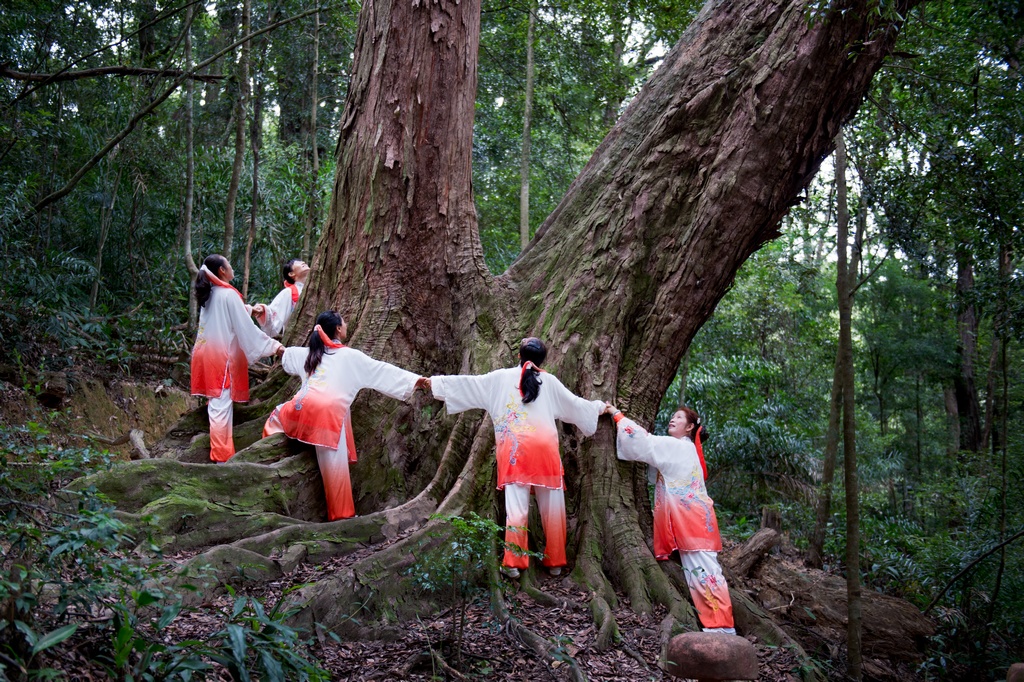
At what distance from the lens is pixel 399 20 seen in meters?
6.40

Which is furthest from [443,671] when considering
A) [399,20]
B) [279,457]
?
[399,20]

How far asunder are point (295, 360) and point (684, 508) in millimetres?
3086

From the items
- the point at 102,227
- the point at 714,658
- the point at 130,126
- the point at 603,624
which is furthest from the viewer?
the point at 102,227

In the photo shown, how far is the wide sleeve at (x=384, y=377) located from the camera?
5652mm

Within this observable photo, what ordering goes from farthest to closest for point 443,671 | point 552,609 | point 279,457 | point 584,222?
point 584,222 < point 279,457 < point 552,609 < point 443,671

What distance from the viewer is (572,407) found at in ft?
18.9

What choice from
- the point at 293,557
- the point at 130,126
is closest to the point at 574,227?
the point at 293,557

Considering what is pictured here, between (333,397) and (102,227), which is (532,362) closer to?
(333,397)

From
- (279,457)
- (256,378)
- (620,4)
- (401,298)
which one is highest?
(620,4)

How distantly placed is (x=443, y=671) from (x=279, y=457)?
2.22 metres

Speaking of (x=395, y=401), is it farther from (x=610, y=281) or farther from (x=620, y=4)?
(x=620, y=4)

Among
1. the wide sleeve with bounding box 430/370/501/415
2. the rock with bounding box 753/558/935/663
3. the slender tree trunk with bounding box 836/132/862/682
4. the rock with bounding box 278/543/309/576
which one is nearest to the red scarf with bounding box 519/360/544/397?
the wide sleeve with bounding box 430/370/501/415

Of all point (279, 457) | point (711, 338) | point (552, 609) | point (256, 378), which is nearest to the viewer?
point (552, 609)

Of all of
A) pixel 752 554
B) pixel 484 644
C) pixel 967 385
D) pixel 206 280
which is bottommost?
pixel 752 554
